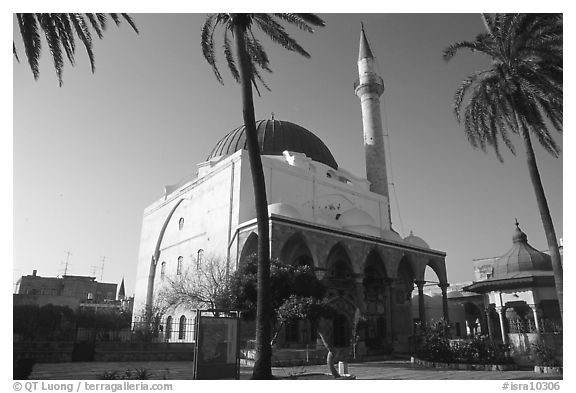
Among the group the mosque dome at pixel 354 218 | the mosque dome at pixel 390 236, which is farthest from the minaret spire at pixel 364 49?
the mosque dome at pixel 390 236

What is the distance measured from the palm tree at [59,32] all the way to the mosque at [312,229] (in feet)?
31.6

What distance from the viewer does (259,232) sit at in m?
8.98

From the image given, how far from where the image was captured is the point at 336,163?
97.7 feet

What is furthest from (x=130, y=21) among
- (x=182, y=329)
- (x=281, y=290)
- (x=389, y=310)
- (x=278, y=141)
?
(x=389, y=310)

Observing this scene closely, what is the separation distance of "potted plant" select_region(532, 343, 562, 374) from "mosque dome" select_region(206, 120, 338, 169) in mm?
17060

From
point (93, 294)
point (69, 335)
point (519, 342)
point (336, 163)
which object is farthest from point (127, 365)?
point (93, 294)

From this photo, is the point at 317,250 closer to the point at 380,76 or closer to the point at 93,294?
the point at 380,76

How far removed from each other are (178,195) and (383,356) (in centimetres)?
1425

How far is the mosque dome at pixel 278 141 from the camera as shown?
26.4 m

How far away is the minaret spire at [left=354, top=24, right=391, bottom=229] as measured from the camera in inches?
1081

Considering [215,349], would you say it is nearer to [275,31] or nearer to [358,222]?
[275,31]

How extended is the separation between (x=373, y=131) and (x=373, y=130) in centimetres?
7

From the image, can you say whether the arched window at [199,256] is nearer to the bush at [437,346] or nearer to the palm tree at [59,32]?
the bush at [437,346]

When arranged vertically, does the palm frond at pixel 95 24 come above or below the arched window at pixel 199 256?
above
